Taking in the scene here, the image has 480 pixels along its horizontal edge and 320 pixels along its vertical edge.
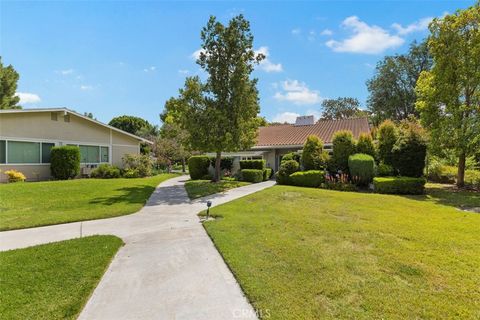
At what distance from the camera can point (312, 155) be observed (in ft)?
57.9

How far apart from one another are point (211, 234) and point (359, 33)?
39.7ft

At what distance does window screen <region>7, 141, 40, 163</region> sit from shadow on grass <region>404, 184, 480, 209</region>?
A: 2119 cm

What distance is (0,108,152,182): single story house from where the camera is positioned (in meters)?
16.4

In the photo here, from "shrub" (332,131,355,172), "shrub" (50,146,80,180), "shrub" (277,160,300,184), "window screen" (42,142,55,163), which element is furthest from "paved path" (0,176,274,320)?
"window screen" (42,142,55,163)

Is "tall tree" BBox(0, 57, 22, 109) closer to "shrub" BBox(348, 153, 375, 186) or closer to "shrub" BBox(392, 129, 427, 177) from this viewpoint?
"shrub" BBox(348, 153, 375, 186)

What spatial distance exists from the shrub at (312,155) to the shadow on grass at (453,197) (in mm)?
5530

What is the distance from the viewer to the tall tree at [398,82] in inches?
1391

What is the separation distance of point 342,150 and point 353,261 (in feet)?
42.9

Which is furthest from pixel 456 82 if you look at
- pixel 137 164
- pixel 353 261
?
pixel 137 164

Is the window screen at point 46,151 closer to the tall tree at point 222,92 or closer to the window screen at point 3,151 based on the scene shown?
the window screen at point 3,151

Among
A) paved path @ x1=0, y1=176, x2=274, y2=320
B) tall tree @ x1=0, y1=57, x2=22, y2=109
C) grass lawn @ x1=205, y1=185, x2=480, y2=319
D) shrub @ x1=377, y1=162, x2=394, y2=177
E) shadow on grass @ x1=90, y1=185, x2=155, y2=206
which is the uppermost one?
tall tree @ x1=0, y1=57, x2=22, y2=109

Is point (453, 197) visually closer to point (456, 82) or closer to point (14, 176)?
point (456, 82)

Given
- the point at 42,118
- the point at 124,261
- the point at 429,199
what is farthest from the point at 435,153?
the point at 42,118

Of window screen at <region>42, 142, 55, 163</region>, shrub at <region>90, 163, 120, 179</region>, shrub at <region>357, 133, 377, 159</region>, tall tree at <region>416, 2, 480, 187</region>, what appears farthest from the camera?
shrub at <region>90, 163, 120, 179</region>
